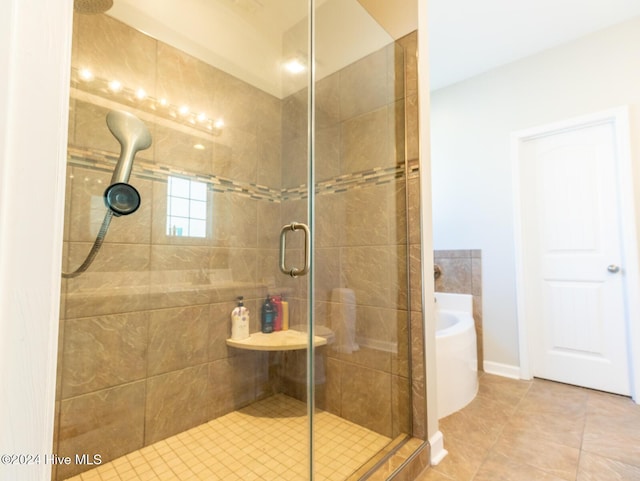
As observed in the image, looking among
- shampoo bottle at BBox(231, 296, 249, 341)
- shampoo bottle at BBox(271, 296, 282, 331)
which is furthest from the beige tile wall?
shampoo bottle at BBox(231, 296, 249, 341)

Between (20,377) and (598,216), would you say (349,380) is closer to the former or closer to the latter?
(20,377)

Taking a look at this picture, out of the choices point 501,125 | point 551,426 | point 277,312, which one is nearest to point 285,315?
point 277,312

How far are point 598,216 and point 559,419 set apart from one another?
1.45 metres

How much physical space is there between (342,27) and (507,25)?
1402 millimetres

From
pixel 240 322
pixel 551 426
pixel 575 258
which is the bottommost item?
pixel 551 426

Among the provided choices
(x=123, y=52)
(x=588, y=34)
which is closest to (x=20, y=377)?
(x=123, y=52)

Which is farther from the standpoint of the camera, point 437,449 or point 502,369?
point 502,369

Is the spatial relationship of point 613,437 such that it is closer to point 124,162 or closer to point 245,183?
point 245,183

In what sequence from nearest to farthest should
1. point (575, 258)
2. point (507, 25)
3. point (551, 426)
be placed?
point (551, 426) < point (507, 25) < point (575, 258)

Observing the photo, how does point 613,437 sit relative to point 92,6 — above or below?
below

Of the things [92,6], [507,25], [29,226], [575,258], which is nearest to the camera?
[29,226]

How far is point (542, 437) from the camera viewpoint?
1618mm

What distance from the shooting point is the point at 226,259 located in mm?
1820

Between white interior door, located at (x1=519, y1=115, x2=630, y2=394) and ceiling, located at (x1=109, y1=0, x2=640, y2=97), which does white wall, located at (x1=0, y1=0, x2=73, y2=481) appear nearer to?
ceiling, located at (x1=109, y1=0, x2=640, y2=97)
